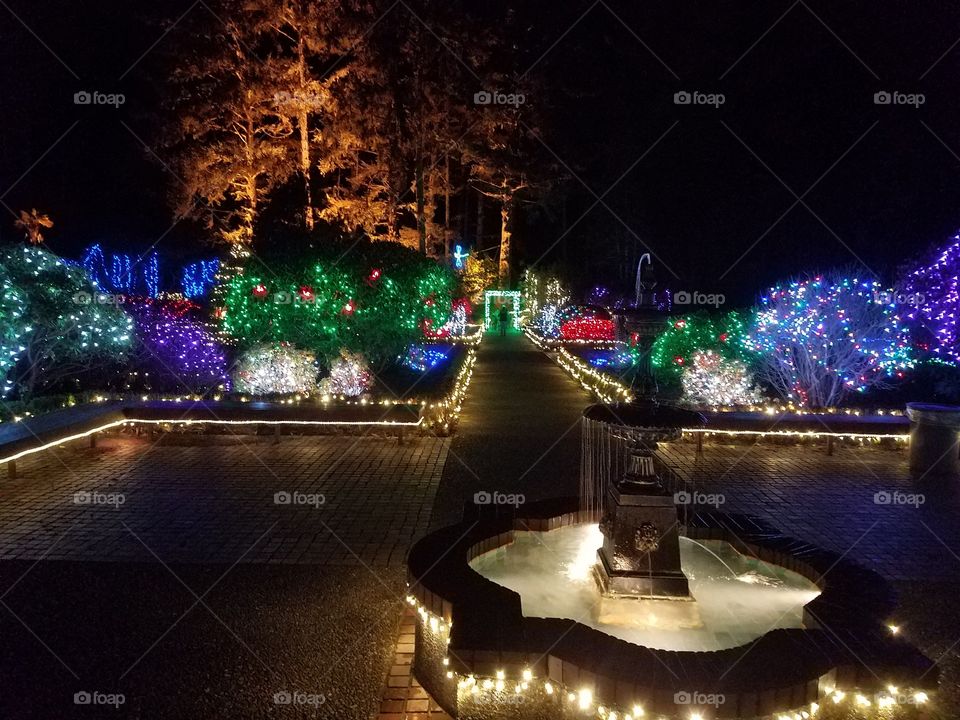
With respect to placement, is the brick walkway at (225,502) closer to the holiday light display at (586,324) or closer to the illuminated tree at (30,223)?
the illuminated tree at (30,223)

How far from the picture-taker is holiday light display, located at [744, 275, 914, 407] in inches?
431

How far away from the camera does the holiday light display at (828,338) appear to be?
10.9 metres

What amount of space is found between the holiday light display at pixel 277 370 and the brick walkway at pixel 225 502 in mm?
2573

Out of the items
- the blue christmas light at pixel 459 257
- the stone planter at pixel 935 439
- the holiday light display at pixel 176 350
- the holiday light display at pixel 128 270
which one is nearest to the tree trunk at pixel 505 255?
the blue christmas light at pixel 459 257

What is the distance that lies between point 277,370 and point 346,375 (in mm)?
1312

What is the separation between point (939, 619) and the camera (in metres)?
4.54

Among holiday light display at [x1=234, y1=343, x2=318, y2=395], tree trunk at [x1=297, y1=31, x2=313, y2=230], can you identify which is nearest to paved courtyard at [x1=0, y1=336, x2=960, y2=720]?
holiday light display at [x1=234, y1=343, x2=318, y2=395]

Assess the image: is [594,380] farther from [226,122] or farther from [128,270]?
[128,270]

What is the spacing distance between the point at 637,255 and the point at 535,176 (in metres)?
6.72

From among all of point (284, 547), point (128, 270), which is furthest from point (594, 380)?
point (128, 270)

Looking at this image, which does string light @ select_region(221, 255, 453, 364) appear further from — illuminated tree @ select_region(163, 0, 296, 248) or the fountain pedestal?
the fountain pedestal

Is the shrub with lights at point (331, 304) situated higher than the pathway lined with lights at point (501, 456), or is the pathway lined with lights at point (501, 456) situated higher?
the shrub with lights at point (331, 304)

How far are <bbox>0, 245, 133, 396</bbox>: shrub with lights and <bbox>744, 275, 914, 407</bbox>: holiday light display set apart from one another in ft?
35.9

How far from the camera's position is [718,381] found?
11844 millimetres
